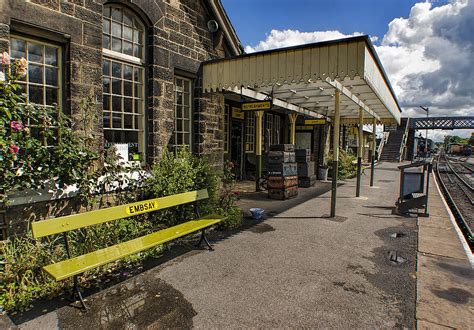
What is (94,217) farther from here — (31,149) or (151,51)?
(151,51)

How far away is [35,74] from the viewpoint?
4336 millimetres

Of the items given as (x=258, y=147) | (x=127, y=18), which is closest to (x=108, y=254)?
(x=127, y=18)

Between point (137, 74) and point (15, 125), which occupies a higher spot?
point (137, 74)

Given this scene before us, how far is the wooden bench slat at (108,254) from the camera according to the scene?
289cm

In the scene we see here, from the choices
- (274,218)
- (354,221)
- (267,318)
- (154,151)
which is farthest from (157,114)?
(354,221)

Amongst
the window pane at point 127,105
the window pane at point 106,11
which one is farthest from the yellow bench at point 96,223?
the window pane at point 106,11

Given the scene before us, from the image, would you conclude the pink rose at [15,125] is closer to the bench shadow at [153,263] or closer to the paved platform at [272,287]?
the bench shadow at [153,263]

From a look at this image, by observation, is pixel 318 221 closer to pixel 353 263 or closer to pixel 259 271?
pixel 353 263

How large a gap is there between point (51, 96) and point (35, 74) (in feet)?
1.23

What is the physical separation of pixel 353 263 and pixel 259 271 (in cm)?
148

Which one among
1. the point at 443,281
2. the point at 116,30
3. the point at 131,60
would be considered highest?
the point at 116,30

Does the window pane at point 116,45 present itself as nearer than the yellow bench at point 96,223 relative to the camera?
No

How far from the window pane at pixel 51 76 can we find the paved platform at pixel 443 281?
577 centimetres

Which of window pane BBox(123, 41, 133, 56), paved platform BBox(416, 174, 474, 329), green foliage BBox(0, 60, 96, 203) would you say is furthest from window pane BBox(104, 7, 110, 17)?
paved platform BBox(416, 174, 474, 329)
